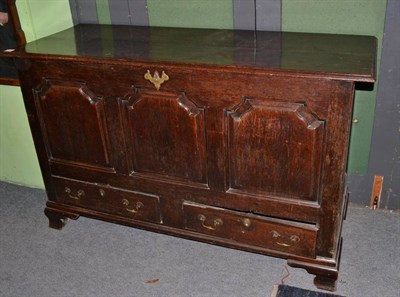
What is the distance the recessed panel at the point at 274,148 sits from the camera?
187 centimetres

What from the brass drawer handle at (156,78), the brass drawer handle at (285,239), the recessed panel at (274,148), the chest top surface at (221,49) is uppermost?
the chest top surface at (221,49)

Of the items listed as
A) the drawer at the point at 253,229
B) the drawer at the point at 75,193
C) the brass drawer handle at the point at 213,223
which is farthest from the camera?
the drawer at the point at 75,193

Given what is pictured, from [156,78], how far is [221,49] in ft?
1.05

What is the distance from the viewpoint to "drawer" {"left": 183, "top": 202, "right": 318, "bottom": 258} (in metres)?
2.13

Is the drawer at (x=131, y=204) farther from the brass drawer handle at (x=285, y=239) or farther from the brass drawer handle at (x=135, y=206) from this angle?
the brass drawer handle at (x=285, y=239)

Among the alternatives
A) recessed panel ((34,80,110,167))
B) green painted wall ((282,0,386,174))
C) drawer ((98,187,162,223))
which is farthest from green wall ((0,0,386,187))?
drawer ((98,187,162,223))

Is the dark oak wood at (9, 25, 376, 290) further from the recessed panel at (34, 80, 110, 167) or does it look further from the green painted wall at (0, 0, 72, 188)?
the green painted wall at (0, 0, 72, 188)

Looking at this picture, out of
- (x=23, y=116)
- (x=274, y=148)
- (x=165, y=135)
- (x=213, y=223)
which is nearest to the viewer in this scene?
(x=274, y=148)

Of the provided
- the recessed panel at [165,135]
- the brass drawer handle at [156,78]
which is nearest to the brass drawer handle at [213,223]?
the recessed panel at [165,135]

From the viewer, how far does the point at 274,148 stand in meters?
1.97

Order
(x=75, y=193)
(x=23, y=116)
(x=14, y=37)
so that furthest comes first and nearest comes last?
(x=23, y=116)
(x=14, y=37)
(x=75, y=193)

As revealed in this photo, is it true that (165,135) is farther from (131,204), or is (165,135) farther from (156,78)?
(131,204)

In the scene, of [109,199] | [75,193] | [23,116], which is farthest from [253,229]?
[23,116]

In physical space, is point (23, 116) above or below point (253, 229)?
above
